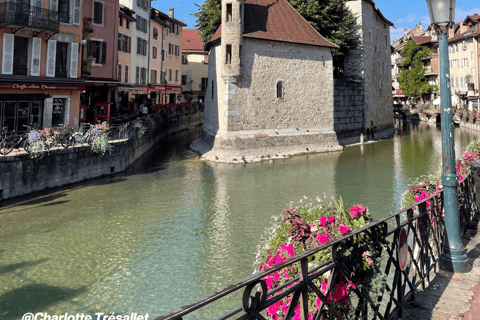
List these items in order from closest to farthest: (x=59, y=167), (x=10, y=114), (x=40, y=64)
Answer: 1. (x=59, y=167)
2. (x=10, y=114)
3. (x=40, y=64)

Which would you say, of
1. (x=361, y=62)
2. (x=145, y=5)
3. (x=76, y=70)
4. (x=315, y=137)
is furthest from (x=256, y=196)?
(x=145, y=5)

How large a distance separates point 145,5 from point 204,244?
113ft

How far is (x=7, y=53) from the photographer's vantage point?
17484 millimetres

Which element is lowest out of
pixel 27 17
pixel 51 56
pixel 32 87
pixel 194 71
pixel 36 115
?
pixel 36 115

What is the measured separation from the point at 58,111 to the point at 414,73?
194ft

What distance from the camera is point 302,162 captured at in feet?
82.3

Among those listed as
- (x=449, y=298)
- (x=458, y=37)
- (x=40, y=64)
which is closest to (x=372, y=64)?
(x=458, y=37)

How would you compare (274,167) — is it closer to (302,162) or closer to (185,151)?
(302,162)

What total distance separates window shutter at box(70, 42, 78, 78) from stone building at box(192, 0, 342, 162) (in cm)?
896

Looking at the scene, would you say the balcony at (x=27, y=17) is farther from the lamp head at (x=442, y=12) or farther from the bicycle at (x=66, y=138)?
the lamp head at (x=442, y=12)

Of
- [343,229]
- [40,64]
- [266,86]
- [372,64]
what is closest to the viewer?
[343,229]

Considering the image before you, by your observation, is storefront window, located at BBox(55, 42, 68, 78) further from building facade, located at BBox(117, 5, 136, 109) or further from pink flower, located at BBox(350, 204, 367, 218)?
pink flower, located at BBox(350, 204, 367, 218)

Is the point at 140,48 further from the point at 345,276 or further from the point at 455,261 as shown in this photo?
the point at 345,276

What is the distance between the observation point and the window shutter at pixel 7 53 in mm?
17391
